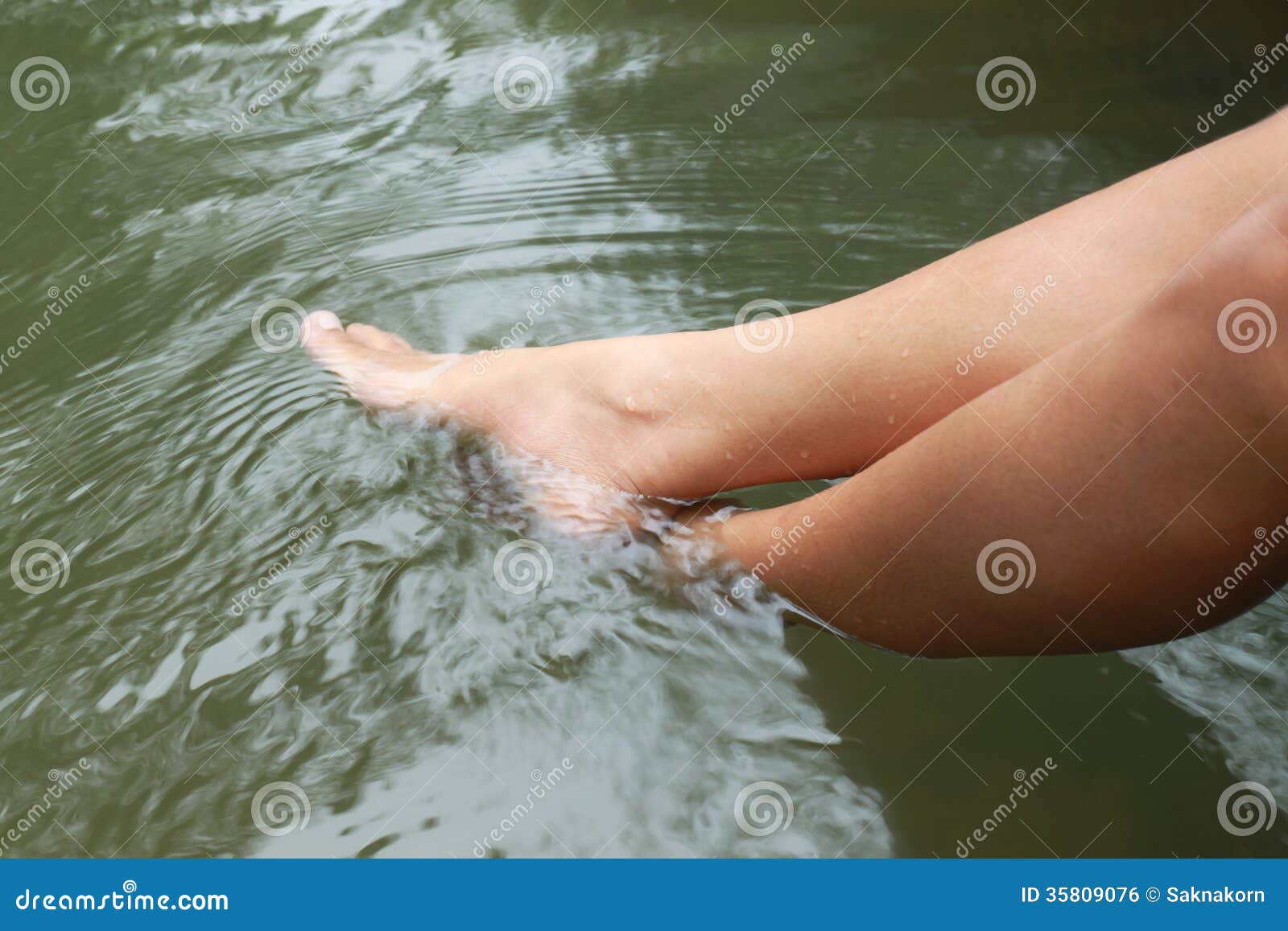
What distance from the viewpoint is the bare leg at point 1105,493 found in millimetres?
763

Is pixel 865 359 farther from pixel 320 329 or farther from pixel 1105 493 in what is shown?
pixel 320 329

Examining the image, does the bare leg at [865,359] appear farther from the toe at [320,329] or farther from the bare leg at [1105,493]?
the toe at [320,329]

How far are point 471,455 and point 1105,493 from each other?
77cm

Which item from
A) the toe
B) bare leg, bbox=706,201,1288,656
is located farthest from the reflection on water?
bare leg, bbox=706,201,1288,656

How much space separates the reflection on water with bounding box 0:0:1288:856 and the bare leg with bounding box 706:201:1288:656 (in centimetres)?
20

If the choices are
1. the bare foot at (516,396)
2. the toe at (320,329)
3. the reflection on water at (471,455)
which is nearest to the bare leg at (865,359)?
the bare foot at (516,396)

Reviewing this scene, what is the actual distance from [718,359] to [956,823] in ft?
1.68

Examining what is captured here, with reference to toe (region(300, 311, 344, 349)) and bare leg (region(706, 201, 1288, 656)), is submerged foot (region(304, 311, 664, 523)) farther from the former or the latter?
bare leg (region(706, 201, 1288, 656))

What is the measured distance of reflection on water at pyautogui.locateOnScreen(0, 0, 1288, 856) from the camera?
41.7 inches

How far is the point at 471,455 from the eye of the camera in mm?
1388

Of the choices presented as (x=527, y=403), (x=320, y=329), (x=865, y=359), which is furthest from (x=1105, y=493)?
(x=320, y=329)

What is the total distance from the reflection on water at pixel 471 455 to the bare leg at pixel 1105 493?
0.20m

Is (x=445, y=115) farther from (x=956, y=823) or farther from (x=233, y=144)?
(x=956, y=823)

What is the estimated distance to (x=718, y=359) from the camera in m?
1.23
